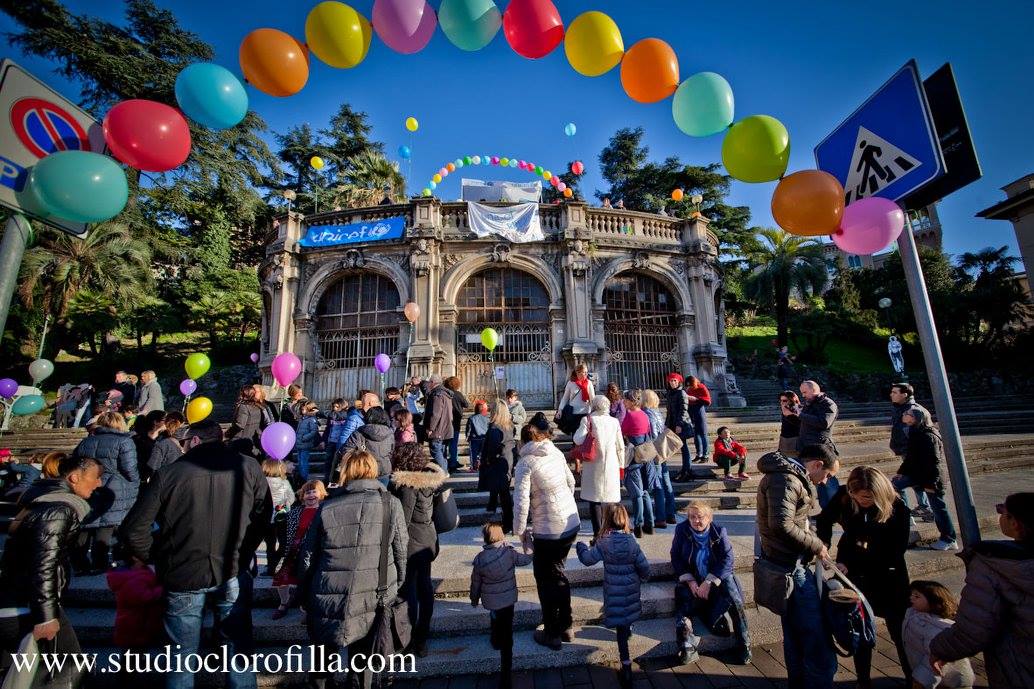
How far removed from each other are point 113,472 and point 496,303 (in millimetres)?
10439

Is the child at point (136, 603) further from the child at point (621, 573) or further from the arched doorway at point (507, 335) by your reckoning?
the arched doorway at point (507, 335)

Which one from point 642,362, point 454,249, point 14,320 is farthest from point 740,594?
point 14,320

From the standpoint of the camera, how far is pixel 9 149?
6.78ft

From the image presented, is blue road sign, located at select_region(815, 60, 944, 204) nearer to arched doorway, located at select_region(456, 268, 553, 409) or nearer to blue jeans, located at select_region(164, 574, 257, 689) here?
blue jeans, located at select_region(164, 574, 257, 689)

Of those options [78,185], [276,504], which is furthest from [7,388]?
[78,185]

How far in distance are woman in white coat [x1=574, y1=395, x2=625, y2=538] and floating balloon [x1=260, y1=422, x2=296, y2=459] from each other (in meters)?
3.79

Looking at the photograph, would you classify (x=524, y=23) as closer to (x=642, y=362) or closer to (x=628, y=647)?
(x=628, y=647)

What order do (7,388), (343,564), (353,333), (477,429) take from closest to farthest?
(343,564) < (477,429) < (7,388) < (353,333)

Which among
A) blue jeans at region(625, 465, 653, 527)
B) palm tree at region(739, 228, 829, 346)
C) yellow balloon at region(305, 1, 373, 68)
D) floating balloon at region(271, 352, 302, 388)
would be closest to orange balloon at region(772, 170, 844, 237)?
blue jeans at region(625, 465, 653, 527)

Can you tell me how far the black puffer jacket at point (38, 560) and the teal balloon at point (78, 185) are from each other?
1.97 meters

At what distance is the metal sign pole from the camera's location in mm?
2346

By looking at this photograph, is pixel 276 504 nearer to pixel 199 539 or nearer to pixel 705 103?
pixel 199 539

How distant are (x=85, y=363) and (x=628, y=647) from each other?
27305 millimetres

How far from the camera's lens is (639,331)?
14672 millimetres
